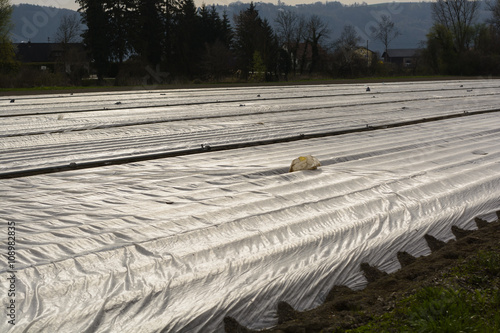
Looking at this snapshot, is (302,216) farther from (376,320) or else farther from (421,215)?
(376,320)

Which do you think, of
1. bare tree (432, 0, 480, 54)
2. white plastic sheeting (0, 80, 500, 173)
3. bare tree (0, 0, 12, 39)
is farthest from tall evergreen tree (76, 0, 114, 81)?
bare tree (432, 0, 480, 54)

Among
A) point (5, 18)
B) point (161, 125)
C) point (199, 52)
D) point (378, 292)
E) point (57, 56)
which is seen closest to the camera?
point (378, 292)

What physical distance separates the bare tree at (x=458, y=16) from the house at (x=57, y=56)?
34.6m

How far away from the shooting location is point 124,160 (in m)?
7.08

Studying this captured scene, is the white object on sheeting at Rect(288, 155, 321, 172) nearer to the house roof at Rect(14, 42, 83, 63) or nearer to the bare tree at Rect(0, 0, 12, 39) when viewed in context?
the bare tree at Rect(0, 0, 12, 39)

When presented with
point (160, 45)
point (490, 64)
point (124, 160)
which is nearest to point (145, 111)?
point (124, 160)

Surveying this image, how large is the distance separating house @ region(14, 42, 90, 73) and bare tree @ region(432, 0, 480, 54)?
34643 millimetres

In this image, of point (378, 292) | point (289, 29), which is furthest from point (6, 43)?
point (378, 292)

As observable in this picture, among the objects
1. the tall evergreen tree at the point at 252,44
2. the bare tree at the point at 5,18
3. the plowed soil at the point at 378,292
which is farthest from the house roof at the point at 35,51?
the plowed soil at the point at 378,292

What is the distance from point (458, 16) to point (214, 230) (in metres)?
54.9

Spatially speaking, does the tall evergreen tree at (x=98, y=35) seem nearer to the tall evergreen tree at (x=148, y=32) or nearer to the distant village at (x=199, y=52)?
the distant village at (x=199, y=52)

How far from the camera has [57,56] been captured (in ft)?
142

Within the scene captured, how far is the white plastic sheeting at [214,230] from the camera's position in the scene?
314 cm

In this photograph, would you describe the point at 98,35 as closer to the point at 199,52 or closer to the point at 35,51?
the point at 199,52
